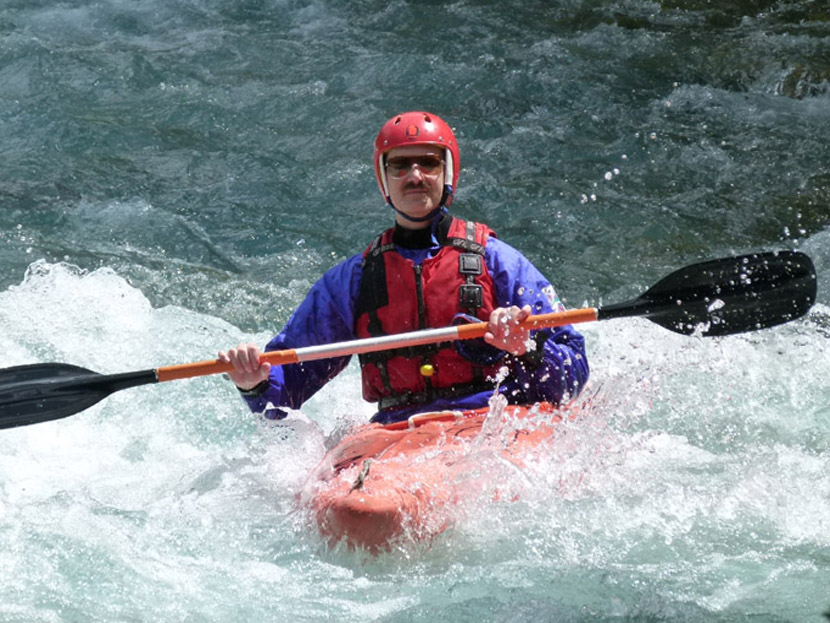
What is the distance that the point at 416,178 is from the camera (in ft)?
14.4

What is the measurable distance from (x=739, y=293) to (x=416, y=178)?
→ 4.13 feet

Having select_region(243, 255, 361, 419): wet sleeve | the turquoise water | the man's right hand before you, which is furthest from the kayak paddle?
select_region(243, 255, 361, 419): wet sleeve

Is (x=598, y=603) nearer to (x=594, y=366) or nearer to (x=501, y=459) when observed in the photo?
(x=501, y=459)

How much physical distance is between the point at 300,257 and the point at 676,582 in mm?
3855

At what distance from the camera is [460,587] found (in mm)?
3766

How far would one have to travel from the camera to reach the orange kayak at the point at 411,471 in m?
3.74

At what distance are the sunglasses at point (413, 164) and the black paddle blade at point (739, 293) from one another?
0.90 m

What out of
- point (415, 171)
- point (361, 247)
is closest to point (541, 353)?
point (415, 171)

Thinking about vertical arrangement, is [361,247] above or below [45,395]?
above

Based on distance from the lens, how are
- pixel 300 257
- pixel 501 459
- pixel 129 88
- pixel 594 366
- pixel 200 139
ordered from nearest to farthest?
pixel 501 459
pixel 594 366
pixel 300 257
pixel 200 139
pixel 129 88

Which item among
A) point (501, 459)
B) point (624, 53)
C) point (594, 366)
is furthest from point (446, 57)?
point (501, 459)

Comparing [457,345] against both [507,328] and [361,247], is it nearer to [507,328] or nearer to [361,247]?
[507,328]

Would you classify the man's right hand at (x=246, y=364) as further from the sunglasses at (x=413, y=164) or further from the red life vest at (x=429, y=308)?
the sunglasses at (x=413, y=164)

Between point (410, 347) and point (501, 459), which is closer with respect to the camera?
point (501, 459)
